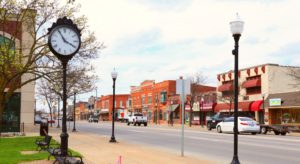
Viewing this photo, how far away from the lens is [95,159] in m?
16.1

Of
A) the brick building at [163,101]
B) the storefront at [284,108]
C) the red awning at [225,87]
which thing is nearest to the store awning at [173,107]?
the brick building at [163,101]

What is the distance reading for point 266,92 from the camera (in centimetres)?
5528

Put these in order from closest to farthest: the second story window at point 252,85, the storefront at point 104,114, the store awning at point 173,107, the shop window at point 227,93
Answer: the second story window at point 252,85 < the shop window at point 227,93 < the store awning at point 173,107 < the storefront at point 104,114

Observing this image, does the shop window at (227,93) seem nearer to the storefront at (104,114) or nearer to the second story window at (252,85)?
the second story window at (252,85)

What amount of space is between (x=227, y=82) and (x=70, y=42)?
5517 cm

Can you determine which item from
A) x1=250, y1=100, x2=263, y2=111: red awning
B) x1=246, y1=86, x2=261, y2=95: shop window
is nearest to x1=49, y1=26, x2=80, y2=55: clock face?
x1=250, y1=100, x2=263, y2=111: red awning

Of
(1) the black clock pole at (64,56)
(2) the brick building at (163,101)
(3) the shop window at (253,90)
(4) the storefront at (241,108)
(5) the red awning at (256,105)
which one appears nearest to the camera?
(1) the black clock pole at (64,56)

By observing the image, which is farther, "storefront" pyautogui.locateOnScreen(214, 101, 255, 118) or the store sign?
"storefront" pyautogui.locateOnScreen(214, 101, 255, 118)

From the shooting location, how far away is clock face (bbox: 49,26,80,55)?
1207 cm

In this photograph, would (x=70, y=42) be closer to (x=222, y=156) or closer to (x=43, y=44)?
(x=222, y=156)

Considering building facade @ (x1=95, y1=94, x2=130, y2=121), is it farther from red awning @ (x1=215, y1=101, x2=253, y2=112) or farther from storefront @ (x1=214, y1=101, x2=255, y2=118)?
storefront @ (x1=214, y1=101, x2=255, y2=118)

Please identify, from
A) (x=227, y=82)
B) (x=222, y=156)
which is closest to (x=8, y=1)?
(x=222, y=156)

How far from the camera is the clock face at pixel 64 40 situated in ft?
39.6

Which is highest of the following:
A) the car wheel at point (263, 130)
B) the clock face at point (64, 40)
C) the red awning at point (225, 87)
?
the red awning at point (225, 87)
